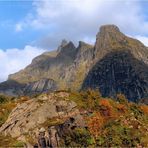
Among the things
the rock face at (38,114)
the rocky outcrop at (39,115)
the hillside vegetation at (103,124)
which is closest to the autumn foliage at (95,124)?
the hillside vegetation at (103,124)

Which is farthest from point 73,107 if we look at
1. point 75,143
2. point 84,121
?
point 75,143

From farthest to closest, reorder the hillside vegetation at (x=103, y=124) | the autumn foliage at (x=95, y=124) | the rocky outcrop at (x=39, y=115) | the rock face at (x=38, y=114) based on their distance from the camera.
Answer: the autumn foliage at (x=95, y=124) → the rock face at (x=38, y=114) → the rocky outcrop at (x=39, y=115) → the hillside vegetation at (x=103, y=124)

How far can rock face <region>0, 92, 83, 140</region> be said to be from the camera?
7662 cm

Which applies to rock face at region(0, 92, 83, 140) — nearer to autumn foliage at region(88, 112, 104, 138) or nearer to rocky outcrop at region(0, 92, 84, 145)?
rocky outcrop at region(0, 92, 84, 145)

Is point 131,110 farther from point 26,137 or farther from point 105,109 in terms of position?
point 26,137

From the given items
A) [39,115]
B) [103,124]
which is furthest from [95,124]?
[39,115]

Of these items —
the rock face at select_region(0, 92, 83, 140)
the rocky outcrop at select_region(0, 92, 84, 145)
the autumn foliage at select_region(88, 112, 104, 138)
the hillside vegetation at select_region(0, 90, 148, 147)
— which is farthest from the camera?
the autumn foliage at select_region(88, 112, 104, 138)

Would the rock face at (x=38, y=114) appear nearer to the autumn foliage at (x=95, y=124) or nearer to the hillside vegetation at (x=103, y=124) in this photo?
the hillside vegetation at (x=103, y=124)

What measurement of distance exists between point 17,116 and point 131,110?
22.6m

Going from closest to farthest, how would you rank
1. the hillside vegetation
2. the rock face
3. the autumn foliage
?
the hillside vegetation, the rock face, the autumn foliage

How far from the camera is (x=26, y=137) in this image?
243 ft

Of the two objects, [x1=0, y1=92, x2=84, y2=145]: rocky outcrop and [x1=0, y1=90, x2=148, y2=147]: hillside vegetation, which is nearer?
[x1=0, y1=90, x2=148, y2=147]: hillside vegetation

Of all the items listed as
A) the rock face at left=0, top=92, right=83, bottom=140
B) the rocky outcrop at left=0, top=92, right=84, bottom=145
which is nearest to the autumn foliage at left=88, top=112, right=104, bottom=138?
the rocky outcrop at left=0, top=92, right=84, bottom=145

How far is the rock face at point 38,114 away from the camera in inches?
3017
